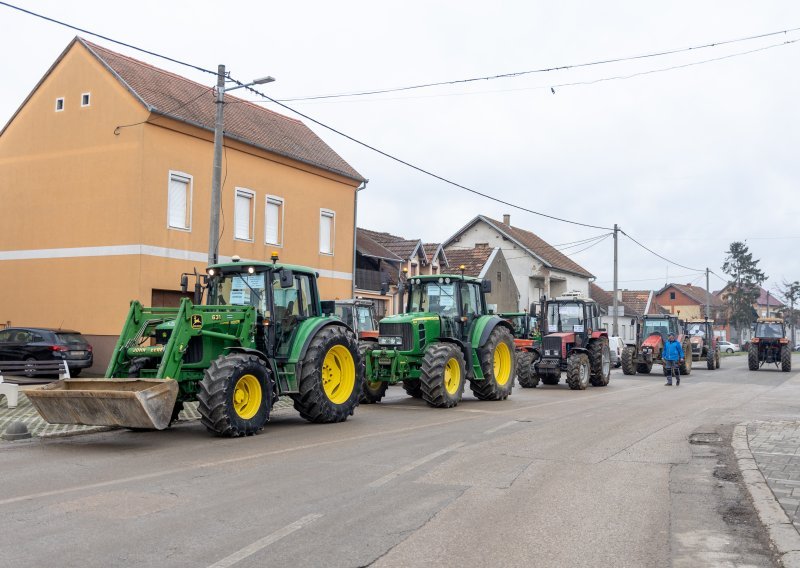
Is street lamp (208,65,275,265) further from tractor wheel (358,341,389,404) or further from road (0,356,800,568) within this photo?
road (0,356,800,568)

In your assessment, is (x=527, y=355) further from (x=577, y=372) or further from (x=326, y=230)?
(x=326, y=230)

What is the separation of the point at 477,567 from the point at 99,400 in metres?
6.23

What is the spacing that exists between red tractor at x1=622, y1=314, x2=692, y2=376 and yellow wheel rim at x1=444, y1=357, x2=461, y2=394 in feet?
50.4

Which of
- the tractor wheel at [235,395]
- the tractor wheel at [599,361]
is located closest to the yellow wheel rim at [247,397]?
the tractor wheel at [235,395]

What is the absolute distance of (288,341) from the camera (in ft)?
41.4

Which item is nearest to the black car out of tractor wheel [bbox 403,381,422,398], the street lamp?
the street lamp

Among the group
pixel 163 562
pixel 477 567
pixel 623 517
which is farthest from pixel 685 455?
pixel 163 562

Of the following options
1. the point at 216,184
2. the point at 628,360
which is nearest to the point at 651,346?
the point at 628,360

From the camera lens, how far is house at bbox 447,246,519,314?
51.3m

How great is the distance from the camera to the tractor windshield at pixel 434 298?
17375 millimetres

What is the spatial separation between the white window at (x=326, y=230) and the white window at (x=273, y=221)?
2.35 metres

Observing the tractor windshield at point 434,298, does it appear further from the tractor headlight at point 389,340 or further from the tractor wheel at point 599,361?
the tractor wheel at point 599,361

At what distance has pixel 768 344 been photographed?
1468 inches

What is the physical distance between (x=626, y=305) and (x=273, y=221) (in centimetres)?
5768
